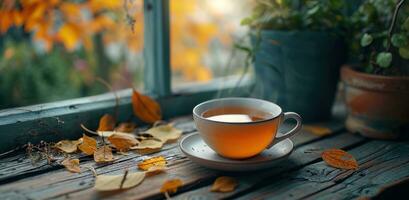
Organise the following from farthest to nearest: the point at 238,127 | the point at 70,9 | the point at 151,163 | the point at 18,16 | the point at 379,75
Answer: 1. the point at 70,9
2. the point at 18,16
3. the point at 379,75
4. the point at 151,163
5. the point at 238,127

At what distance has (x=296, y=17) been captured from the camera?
101 cm

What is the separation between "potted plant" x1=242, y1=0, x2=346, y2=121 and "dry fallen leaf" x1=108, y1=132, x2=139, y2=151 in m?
0.35

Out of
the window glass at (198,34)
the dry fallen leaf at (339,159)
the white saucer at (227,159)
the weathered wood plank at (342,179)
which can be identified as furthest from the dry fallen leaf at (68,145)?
the window glass at (198,34)

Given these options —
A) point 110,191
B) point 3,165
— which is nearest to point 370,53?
point 110,191

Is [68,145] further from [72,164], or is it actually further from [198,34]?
[198,34]

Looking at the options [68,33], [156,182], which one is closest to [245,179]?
[156,182]

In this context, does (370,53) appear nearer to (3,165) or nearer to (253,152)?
Answer: (253,152)

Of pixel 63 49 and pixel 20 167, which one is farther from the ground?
pixel 63 49

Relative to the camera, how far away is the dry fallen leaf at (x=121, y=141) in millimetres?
870

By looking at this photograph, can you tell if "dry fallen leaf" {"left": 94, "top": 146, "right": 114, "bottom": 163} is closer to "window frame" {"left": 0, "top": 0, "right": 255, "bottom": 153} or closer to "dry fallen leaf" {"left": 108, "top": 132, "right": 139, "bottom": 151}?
"dry fallen leaf" {"left": 108, "top": 132, "right": 139, "bottom": 151}

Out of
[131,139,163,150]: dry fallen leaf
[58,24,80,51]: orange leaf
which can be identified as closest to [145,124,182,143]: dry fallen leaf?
[131,139,163,150]: dry fallen leaf

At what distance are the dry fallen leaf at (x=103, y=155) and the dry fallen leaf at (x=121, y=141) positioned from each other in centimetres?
2

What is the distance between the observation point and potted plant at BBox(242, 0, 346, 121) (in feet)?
3.26

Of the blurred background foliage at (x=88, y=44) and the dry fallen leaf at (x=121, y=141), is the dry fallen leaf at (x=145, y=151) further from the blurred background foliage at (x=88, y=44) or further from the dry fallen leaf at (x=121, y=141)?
the blurred background foliage at (x=88, y=44)
